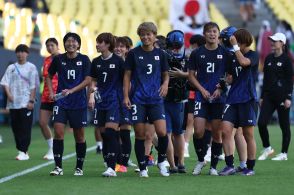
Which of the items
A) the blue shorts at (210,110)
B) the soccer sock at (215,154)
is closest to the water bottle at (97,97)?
the blue shorts at (210,110)

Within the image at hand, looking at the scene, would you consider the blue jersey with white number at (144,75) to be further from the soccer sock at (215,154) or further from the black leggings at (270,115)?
the black leggings at (270,115)

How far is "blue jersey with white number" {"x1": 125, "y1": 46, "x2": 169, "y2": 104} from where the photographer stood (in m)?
13.5

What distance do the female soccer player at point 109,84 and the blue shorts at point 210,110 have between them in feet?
3.41

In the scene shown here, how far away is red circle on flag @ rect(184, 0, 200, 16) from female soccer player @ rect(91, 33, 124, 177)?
18.0 metres

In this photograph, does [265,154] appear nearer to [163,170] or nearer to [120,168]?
[120,168]

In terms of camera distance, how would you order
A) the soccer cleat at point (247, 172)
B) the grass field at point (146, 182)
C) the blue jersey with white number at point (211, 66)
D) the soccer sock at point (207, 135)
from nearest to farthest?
1. the grass field at point (146, 182)
2. the blue jersey with white number at point (211, 66)
3. the soccer cleat at point (247, 172)
4. the soccer sock at point (207, 135)

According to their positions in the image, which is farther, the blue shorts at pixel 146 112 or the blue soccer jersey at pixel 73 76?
the blue soccer jersey at pixel 73 76

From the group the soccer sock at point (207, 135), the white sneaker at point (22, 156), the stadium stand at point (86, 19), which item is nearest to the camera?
the soccer sock at point (207, 135)

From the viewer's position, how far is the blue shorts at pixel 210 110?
45.5 ft

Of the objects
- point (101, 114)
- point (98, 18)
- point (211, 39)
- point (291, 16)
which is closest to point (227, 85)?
point (211, 39)

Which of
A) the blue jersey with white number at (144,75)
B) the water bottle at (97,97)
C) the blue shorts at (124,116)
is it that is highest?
the blue jersey with white number at (144,75)

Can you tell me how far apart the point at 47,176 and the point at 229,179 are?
2412 mm

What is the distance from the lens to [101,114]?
14.1m

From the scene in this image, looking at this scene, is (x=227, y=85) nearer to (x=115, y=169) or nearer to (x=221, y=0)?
(x=115, y=169)
